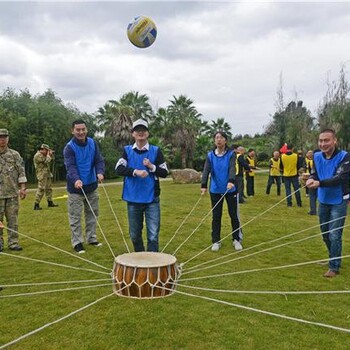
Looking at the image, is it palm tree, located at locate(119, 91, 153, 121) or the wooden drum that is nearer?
the wooden drum

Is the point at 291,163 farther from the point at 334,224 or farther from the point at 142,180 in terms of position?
the point at 142,180

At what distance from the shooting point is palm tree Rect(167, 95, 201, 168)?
3288 centimetres

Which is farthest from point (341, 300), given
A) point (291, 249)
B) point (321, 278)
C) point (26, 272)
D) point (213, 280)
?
point (26, 272)

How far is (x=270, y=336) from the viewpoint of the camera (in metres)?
3.16

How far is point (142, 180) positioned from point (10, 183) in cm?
228

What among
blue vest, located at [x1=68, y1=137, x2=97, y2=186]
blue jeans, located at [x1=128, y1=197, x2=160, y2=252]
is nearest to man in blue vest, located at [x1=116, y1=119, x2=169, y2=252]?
blue jeans, located at [x1=128, y1=197, x2=160, y2=252]

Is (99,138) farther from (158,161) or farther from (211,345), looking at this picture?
(211,345)

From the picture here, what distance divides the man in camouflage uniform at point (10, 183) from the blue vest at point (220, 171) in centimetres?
272

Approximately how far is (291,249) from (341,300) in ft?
6.65

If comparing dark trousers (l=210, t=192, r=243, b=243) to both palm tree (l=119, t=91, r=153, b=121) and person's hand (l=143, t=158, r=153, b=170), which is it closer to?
person's hand (l=143, t=158, r=153, b=170)

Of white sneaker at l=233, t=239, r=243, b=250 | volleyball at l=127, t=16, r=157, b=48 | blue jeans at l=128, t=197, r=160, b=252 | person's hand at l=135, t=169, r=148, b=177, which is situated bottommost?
white sneaker at l=233, t=239, r=243, b=250

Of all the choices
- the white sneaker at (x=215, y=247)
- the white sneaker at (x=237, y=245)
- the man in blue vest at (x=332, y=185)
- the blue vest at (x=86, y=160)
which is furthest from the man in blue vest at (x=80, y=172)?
the man in blue vest at (x=332, y=185)

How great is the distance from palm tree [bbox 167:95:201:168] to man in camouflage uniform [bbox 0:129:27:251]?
26.9 metres

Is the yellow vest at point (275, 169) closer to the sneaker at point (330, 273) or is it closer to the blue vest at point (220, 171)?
the blue vest at point (220, 171)
